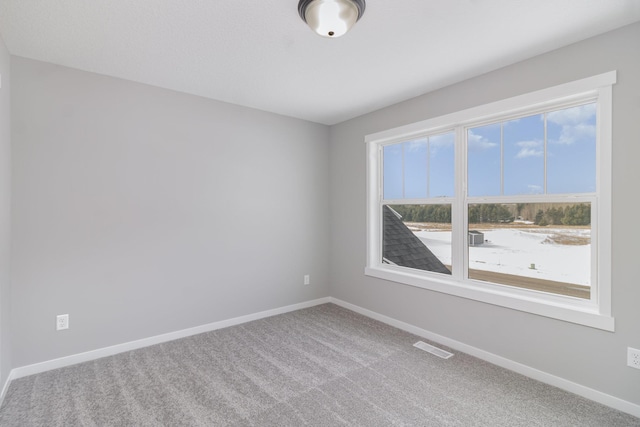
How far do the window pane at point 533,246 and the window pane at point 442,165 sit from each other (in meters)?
0.35

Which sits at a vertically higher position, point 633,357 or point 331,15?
point 331,15

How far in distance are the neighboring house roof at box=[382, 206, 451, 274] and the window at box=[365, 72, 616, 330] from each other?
0.05 ft

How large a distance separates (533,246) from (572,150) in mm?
799

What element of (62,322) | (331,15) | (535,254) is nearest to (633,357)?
(535,254)

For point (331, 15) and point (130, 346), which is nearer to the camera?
point (331, 15)

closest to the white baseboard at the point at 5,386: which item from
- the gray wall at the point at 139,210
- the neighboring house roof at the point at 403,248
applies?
the gray wall at the point at 139,210

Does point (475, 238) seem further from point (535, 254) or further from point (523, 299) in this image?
point (523, 299)

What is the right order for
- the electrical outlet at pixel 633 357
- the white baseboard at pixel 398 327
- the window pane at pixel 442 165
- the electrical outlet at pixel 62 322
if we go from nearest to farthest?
the electrical outlet at pixel 633 357 < the white baseboard at pixel 398 327 < the electrical outlet at pixel 62 322 < the window pane at pixel 442 165

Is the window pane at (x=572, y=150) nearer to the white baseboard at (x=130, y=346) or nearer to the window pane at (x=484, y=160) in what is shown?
the window pane at (x=484, y=160)

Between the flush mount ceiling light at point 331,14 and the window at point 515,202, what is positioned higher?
the flush mount ceiling light at point 331,14

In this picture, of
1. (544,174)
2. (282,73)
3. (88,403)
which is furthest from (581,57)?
(88,403)

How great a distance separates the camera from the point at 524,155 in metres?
2.56

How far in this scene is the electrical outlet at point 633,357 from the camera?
6.37 ft

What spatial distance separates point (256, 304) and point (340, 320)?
1032 mm
